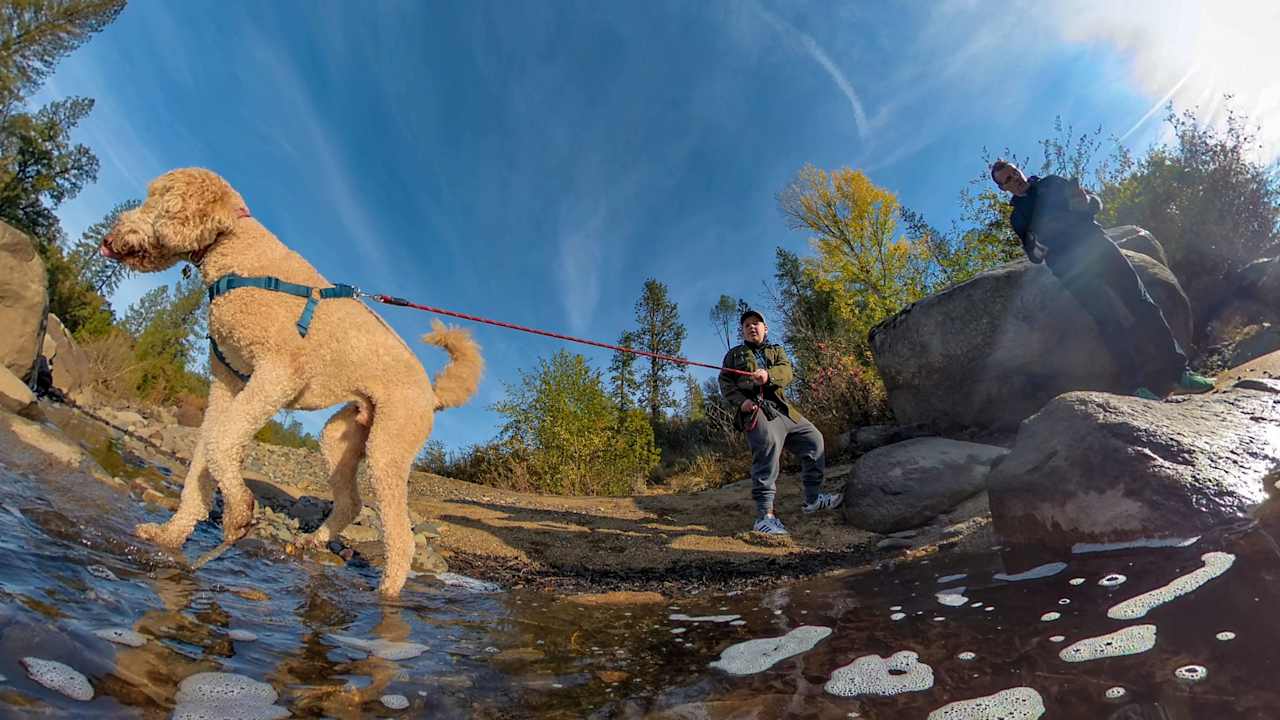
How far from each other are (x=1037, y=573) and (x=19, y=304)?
12.5 m

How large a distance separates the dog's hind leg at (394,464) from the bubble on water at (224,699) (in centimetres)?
197

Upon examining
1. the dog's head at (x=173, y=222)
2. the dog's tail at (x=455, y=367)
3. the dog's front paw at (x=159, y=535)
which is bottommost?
the dog's front paw at (x=159, y=535)

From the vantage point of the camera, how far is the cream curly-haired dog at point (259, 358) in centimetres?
318

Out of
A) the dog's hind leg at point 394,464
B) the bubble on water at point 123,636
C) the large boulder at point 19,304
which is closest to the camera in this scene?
the bubble on water at point 123,636

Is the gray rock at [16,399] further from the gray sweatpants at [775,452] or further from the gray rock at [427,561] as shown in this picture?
the gray sweatpants at [775,452]

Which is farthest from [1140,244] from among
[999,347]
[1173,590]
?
[1173,590]

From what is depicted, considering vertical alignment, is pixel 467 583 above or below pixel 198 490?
below

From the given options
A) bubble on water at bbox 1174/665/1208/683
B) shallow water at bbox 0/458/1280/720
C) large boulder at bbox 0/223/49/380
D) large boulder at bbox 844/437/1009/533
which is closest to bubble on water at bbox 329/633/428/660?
shallow water at bbox 0/458/1280/720

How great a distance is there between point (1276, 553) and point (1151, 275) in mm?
7814

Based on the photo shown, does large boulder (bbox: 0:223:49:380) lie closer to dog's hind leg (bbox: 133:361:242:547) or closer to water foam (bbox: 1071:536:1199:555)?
dog's hind leg (bbox: 133:361:242:547)

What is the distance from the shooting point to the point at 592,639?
2561 mm

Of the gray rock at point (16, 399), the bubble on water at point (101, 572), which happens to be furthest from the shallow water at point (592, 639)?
the gray rock at point (16, 399)

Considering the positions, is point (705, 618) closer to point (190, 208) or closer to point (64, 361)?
point (190, 208)

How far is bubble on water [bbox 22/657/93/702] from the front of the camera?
3.83ft
